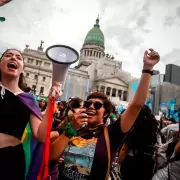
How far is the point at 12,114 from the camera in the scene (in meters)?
1.76

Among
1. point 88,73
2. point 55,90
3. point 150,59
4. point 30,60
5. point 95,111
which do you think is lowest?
point 95,111

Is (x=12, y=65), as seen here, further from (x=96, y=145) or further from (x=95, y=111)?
(x=96, y=145)

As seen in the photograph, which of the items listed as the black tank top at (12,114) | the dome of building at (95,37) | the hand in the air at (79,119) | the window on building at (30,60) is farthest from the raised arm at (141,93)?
the dome of building at (95,37)

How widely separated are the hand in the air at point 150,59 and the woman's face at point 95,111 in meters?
0.60

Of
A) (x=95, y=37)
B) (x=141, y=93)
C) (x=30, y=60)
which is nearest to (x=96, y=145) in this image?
(x=141, y=93)

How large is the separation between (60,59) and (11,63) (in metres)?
0.51

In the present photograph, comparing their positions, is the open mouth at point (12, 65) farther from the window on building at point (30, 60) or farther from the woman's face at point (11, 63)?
the window on building at point (30, 60)

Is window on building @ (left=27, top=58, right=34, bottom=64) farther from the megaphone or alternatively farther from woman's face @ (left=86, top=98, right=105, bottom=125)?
the megaphone

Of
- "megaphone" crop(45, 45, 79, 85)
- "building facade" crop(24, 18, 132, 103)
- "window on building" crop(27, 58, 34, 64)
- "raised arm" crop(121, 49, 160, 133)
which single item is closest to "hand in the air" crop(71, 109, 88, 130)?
"megaphone" crop(45, 45, 79, 85)

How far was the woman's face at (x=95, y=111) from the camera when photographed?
7.06 feet

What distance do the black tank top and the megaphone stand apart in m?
0.39

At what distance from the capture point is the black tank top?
5.66ft

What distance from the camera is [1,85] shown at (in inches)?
75.4

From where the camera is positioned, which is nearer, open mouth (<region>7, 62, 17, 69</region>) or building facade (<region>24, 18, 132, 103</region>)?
open mouth (<region>7, 62, 17, 69</region>)
